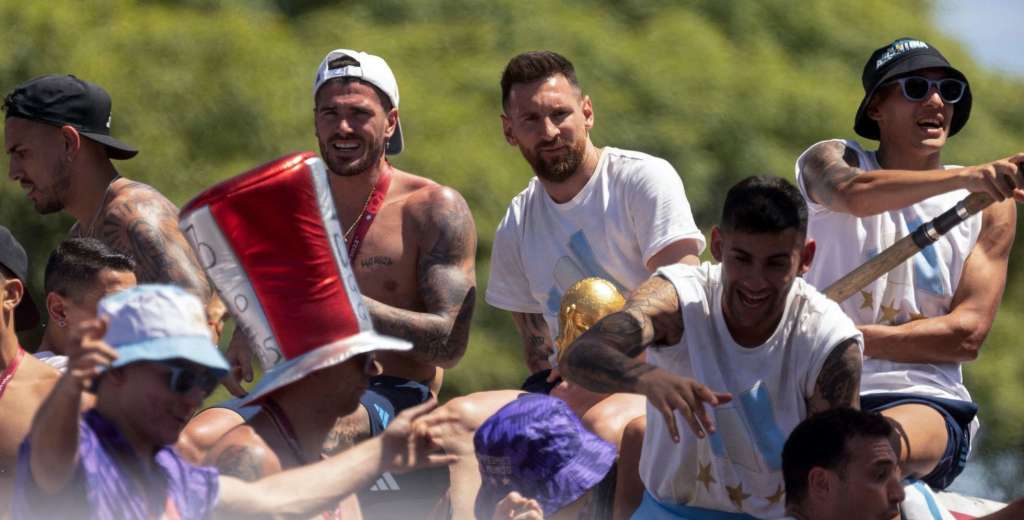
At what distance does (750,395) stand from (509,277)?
1492mm

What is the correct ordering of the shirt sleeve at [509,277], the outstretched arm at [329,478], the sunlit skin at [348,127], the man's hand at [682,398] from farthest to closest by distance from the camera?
the shirt sleeve at [509,277]
the sunlit skin at [348,127]
the man's hand at [682,398]
the outstretched arm at [329,478]

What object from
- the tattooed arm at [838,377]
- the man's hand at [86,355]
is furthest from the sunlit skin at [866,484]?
the man's hand at [86,355]

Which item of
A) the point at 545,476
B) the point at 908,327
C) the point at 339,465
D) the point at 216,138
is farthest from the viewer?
the point at 216,138

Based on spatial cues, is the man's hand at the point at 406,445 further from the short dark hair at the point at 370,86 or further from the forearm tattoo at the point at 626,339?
the short dark hair at the point at 370,86

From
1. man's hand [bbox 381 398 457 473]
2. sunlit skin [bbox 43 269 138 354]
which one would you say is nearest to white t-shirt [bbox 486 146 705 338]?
sunlit skin [bbox 43 269 138 354]

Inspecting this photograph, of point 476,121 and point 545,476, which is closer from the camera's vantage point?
point 545,476

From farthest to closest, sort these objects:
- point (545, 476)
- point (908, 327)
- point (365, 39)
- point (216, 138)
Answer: point (365, 39) → point (216, 138) → point (908, 327) → point (545, 476)

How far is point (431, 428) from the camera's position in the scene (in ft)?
12.2

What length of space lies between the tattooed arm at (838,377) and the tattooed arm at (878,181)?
2.56 feet

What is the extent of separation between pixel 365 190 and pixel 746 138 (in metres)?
3.95

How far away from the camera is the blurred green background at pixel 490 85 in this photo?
8.86 meters

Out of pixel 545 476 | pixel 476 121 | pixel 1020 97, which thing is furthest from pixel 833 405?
pixel 1020 97

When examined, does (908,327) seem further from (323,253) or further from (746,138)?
(746,138)

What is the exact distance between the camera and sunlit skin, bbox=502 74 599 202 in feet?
18.7
